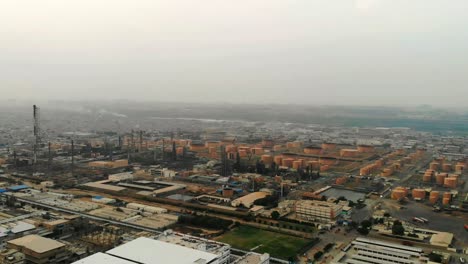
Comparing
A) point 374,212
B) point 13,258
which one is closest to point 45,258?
point 13,258

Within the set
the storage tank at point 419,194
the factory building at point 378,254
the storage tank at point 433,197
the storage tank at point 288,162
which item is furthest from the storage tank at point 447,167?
the factory building at point 378,254

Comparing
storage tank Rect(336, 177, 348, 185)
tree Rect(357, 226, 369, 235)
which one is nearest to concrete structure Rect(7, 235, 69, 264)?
tree Rect(357, 226, 369, 235)

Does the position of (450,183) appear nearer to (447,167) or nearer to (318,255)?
(447,167)

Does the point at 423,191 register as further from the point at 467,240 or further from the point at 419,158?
the point at 419,158

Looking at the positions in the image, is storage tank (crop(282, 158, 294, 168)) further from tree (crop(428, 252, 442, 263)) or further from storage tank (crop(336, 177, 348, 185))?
tree (crop(428, 252, 442, 263))

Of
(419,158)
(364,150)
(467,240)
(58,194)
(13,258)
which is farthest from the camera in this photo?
(364,150)

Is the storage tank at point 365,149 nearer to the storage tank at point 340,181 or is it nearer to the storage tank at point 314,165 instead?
the storage tank at point 314,165

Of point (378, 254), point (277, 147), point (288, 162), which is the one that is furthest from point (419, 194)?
point (277, 147)

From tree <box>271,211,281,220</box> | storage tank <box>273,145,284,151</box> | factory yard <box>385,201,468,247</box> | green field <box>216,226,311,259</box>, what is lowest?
green field <box>216,226,311,259</box>
